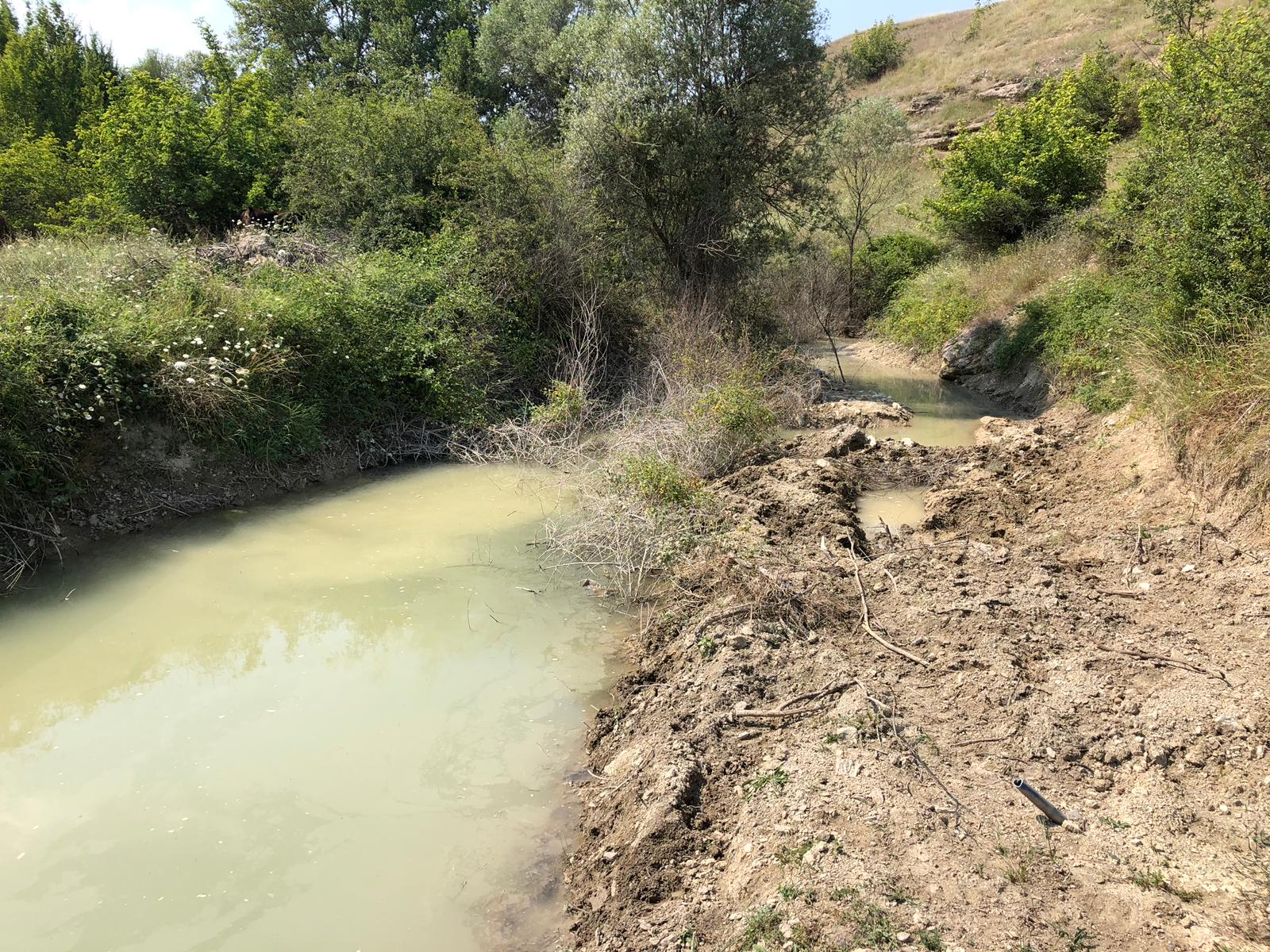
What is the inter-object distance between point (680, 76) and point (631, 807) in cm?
1350

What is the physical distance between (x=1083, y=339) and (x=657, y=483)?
9.11 meters

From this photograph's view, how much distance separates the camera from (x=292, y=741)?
212 inches

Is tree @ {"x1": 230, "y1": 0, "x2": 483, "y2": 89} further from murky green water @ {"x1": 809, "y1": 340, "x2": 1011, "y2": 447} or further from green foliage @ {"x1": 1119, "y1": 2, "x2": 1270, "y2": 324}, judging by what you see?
green foliage @ {"x1": 1119, "y1": 2, "x2": 1270, "y2": 324}

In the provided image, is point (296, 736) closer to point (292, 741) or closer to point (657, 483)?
point (292, 741)

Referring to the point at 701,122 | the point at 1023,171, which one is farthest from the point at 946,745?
the point at 1023,171

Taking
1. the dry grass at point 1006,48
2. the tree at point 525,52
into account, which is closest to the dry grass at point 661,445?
the tree at point 525,52

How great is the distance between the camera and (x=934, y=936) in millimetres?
2971

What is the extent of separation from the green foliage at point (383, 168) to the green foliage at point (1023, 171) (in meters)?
11.9

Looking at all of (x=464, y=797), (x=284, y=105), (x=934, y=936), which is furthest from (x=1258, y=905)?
(x=284, y=105)

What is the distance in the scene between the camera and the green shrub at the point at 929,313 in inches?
722

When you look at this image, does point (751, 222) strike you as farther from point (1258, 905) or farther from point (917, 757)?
point (1258, 905)

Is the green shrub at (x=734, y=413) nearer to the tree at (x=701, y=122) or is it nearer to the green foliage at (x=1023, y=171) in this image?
the tree at (x=701, y=122)

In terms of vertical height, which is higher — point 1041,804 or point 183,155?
point 183,155

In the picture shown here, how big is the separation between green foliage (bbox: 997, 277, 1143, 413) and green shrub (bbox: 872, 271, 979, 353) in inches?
84.0
